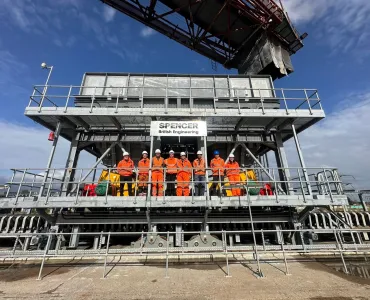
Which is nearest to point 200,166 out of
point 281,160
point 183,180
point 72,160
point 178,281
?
point 183,180

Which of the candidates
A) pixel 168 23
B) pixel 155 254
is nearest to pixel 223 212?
pixel 155 254

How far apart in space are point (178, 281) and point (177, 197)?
2719 mm

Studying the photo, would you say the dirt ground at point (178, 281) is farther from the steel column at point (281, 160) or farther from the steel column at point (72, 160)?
the steel column at point (281, 160)

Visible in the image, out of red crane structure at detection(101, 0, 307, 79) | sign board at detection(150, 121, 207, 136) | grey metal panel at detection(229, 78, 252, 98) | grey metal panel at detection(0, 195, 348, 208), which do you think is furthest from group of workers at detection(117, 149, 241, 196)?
red crane structure at detection(101, 0, 307, 79)

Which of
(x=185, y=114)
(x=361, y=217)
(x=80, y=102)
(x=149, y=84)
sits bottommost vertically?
(x=361, y=217)

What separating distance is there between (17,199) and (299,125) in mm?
12012

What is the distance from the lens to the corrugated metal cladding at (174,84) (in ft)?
33.9

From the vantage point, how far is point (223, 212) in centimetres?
729

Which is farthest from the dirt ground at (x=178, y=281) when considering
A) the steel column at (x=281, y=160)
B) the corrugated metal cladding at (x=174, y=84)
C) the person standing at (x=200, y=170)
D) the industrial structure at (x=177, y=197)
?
the corrugated metal cladding at (x=174, y=84)

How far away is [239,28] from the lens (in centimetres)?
1373

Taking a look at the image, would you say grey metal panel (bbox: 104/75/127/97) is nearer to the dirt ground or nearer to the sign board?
the sign board

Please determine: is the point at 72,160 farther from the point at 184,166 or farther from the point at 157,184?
the point at 184,166

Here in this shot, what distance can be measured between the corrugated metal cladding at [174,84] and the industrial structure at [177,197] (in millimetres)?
Result: 59

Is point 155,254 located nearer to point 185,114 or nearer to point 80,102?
point 185,114
